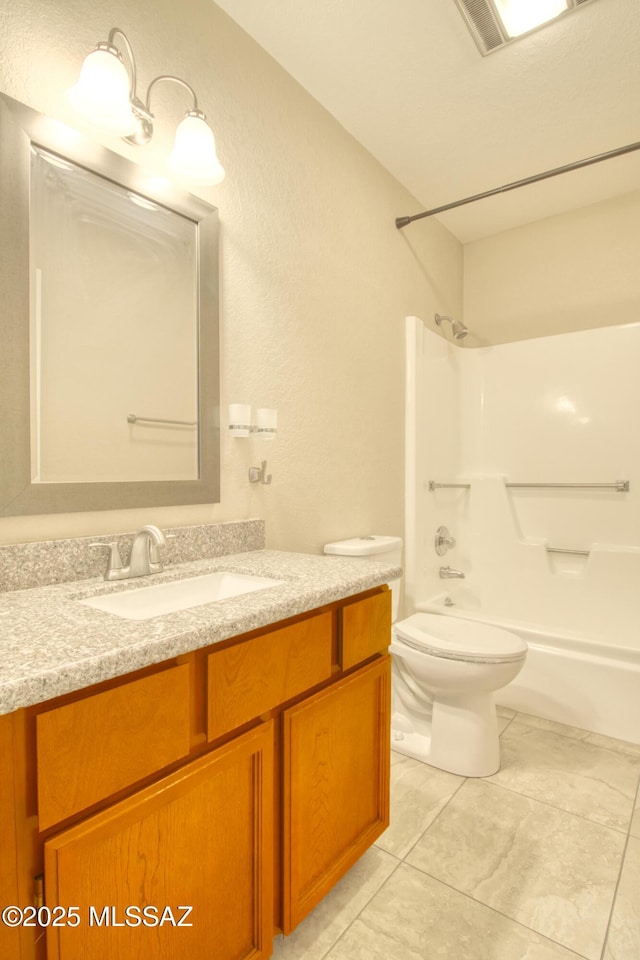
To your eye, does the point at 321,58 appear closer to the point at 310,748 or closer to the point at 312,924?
the point at 310,748

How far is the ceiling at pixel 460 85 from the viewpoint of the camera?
162 cm

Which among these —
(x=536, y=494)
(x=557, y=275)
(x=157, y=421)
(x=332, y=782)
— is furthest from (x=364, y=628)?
(x=557, y=275)

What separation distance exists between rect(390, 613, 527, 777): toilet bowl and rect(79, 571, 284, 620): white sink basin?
0.87 metres

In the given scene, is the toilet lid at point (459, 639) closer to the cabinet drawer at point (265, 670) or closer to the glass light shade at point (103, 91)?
the cabinet drawer at point (265, 670)

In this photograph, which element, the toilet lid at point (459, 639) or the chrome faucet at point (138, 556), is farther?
the toilet lid at point (459, 639)

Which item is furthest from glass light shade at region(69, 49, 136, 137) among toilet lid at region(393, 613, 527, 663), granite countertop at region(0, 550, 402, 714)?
toilet lid at region(393, 613, 527, 663)

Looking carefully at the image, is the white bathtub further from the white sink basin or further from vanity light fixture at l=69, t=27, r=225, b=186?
vanity light fixture at l=69, t=27, r=225, b=186

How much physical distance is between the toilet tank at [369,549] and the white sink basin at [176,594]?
64 centimetres

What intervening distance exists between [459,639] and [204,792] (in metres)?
1.30

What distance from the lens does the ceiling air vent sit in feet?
5.08

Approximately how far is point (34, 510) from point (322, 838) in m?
1.00

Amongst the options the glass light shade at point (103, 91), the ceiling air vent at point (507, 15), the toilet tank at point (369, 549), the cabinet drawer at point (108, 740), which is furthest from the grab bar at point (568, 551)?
the glass light shade at point (103, 91)

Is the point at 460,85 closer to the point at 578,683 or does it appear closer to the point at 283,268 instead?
the point at 283,268

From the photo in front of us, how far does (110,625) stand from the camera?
2.69ft
